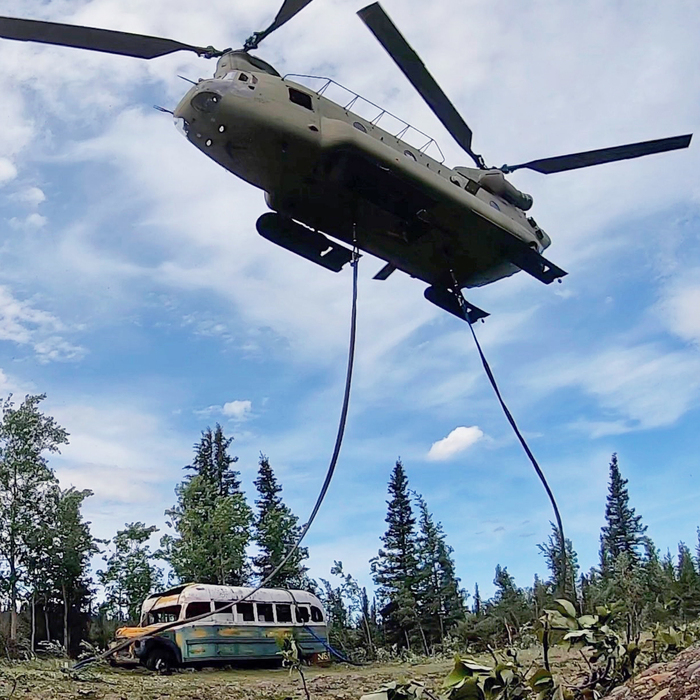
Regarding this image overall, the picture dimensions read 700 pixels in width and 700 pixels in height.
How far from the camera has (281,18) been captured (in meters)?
5.22

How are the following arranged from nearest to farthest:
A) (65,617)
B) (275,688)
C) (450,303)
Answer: (450,303)
(275,688)
(65,617)

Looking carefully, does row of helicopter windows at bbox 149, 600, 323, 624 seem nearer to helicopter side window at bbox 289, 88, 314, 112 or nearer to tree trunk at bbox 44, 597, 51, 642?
helicopter side window at bbox 289, 88, 314, 112

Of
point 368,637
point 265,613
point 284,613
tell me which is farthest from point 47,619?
point 265,613

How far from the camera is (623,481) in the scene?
3738 cm

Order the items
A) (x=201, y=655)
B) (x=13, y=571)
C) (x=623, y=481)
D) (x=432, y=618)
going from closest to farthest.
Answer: (x=201, y=655) < (x=13, y=571) < (x=432, y=618) < (x=623, y=481)

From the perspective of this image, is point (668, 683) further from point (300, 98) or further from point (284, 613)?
point (284, 613)

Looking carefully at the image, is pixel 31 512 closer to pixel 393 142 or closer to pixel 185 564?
pixel 185 564

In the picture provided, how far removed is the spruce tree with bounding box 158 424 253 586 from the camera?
904 inches

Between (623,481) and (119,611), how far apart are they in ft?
83.2

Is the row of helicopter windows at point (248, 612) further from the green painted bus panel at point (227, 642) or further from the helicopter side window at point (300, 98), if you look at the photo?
the helicopter side window at point (300, 98)

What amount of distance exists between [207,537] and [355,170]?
2007cm

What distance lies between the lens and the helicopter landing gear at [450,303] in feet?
21.4

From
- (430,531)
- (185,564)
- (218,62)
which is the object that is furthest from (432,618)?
(218,62)

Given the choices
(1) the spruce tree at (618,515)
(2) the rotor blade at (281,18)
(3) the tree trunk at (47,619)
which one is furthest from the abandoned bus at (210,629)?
(1) the spruce tree at (618,515)
